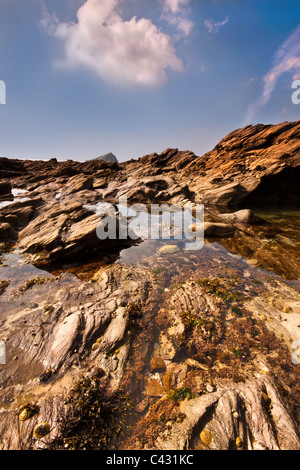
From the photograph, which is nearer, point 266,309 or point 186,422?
point 186,422

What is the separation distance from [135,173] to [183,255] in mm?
40097

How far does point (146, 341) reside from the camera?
657cm

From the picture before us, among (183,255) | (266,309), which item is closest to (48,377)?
(266,309)

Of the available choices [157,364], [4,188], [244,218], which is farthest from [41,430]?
[4,188]

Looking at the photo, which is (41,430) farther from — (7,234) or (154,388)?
(7,234)

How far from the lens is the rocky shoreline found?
163 inches

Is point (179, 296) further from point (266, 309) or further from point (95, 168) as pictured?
point (95, 168)

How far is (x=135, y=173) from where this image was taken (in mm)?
47594

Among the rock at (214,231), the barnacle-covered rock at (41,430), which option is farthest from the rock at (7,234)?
the rock at (214,231)

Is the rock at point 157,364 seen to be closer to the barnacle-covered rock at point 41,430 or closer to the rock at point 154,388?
the rock at point 154,388

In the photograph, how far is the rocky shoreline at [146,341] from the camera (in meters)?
4.14

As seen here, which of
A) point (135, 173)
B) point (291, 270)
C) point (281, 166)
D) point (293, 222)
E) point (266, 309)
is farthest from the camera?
point (135, 173)

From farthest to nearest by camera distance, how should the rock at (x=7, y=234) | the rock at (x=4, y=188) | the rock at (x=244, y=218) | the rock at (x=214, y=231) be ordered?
the rock at (x=4, y=188)
the rock at (x=244, y=218)
the rock at (x=214, y=231)
the rock at (x=7, y=234)
